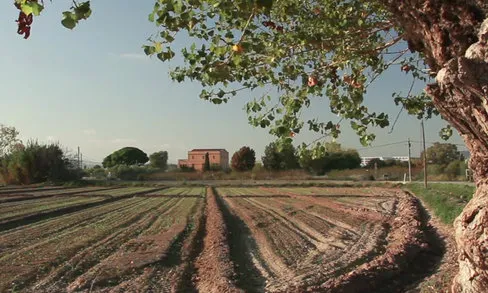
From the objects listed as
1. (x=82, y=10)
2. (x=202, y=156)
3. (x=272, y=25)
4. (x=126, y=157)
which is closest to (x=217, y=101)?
(x=272, y=25)

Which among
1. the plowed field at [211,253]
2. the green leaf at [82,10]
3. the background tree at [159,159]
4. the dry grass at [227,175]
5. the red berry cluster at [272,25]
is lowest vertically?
the plowed field at [211,253]

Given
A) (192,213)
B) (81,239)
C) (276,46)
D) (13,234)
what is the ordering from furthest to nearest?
1. (192,213)
2. (13,234)
3. (81,239)
4. (276,46)

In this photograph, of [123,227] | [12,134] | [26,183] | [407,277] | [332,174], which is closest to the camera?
[407,277]

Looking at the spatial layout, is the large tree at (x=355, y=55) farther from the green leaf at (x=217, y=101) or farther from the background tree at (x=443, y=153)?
the background tree at (x=443, y=153)

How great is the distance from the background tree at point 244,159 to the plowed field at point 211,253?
5769 cm

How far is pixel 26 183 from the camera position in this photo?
198ft

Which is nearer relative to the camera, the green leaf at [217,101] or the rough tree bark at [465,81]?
the rough tree bark at [465,81]

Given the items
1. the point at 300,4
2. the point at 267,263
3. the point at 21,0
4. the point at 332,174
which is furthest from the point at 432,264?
the point at 332,174

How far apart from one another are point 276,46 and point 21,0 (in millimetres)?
3770

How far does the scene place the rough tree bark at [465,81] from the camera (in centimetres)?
331

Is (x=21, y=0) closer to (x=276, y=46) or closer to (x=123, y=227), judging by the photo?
(x=276, y=46)

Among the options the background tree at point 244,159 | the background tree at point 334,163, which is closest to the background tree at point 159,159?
the background tree at point 244,159

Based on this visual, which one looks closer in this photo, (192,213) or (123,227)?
(123,227)

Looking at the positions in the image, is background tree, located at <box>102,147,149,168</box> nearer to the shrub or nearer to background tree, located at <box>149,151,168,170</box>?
background tree, located at <box>149,151,168,170</box>
